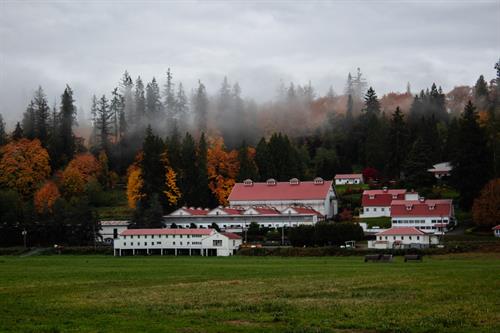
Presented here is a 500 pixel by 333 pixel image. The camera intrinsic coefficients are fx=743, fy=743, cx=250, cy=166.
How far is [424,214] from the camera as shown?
9575 cm

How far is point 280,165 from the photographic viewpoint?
12100cm

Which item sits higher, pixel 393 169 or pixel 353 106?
pixel 353 106

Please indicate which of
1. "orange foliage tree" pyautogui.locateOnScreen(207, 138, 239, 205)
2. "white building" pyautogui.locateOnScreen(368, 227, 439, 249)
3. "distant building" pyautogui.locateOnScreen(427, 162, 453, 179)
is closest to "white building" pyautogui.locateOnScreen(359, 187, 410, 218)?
"distant building" pyautogui.locateOnScreen(427, 162, 453, 179)

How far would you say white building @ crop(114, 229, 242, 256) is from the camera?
295 ft

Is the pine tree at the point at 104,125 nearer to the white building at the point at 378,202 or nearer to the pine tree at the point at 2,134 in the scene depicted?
the pine tree at the point at 2,134

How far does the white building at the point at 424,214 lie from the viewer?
93875mm

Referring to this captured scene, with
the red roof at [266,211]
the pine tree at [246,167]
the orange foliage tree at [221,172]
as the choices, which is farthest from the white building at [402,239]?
the orange foliage tree at [221,172]

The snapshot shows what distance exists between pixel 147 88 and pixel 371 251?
96.6 m

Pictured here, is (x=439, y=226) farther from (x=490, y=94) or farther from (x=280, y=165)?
(x=490, y=94)

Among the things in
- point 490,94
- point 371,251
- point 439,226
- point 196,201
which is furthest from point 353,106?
point 371,251

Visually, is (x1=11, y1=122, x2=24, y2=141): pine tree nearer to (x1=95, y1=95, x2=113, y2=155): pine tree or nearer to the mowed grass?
(x1=95, y1=95, x2=113, y2=155): pine tree

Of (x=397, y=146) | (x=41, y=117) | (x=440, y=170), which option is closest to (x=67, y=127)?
(x=41, y=117)

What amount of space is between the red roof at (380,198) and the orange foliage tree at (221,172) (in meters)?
23.5

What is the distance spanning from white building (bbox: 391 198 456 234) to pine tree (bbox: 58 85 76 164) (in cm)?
6082
